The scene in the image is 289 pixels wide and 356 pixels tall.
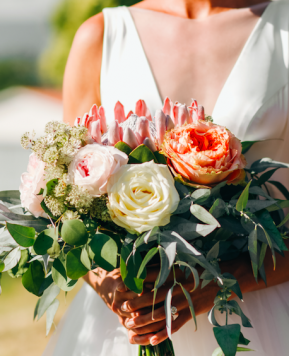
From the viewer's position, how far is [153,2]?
3.67 feet

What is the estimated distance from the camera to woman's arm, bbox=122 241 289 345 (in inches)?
25.1

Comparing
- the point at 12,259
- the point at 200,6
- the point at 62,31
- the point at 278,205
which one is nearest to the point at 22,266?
the point at 12,259

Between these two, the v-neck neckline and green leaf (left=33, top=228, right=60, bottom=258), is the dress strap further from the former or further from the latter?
green leaf (left=33, top=228, right=60, bottom=258)

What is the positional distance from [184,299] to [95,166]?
0.36 metres

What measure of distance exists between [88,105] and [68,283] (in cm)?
61

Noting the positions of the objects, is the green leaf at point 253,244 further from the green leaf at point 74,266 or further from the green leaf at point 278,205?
the green leaf at point 74,266

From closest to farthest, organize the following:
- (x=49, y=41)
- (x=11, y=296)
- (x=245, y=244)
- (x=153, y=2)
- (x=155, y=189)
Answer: (x=155, y=189), (x=245, y=244), (x=153, y=2), (x=11, y=296), (x=49, y=41)

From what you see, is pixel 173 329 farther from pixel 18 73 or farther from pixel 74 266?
pixel 18 73

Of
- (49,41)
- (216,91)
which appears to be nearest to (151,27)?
(216,91)

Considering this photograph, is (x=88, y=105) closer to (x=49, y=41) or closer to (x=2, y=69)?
(x=49, y=41)

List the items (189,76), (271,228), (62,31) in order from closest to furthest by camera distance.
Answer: (271,228) → (189,76) → (62,31)

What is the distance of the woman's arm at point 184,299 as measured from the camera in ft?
2.09

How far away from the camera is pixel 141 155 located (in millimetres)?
546

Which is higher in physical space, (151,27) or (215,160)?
(151,27)
